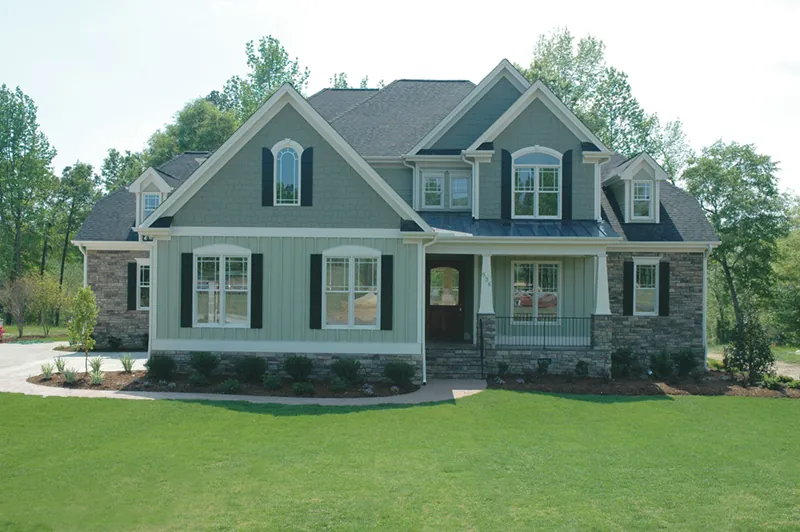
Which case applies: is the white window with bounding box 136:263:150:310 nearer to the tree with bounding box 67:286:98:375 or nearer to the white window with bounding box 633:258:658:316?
the tree with bounding box 67:286:98:375

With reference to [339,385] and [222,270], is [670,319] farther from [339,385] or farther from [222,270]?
[222,270]

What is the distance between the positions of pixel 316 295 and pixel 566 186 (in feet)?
26.6

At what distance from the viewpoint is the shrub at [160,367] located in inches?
609

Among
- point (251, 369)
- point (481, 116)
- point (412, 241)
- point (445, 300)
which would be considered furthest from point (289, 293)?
point (481, 116)

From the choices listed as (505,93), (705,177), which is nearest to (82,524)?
(505,93)

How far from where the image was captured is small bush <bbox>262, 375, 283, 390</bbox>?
14928mm

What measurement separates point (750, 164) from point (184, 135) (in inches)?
1354

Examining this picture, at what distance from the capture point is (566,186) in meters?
18.8

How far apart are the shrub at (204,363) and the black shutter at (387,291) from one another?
424 centimetres

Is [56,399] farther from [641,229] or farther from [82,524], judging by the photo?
[641,229]

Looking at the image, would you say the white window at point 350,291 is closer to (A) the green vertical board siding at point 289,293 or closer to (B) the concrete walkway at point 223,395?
(A) the green vertical board siding at point 289,293

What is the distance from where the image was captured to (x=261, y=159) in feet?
52.5

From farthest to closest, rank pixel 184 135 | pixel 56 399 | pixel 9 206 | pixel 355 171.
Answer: pixel 184 135 → pixel 9 206 → pixel 355 171 → pixel 56 399

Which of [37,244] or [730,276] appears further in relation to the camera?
[37,244]
